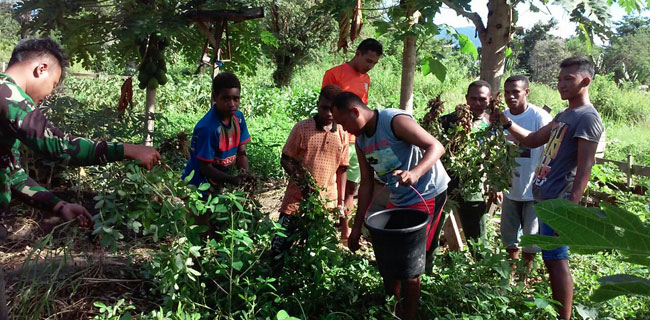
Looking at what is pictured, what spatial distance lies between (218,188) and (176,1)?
87.8 inches

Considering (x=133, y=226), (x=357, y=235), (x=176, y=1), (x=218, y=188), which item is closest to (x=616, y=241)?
(x=133, y=226)

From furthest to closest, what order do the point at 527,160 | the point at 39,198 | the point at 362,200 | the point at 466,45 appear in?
1. the point at 466,45
2. the point at 527,160
3. the point at 362,200
4. the point at 39,198

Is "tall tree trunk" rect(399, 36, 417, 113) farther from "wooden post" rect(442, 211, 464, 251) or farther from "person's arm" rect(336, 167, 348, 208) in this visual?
"wooden post" rect(442, 211, 464, 251)

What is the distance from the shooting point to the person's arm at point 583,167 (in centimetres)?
298

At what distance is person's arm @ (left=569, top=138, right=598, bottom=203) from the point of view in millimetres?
2977

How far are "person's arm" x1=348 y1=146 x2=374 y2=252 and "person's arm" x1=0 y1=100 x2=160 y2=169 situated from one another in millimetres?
1381

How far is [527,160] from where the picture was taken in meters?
4.01

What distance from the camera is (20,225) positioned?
449 centimetres

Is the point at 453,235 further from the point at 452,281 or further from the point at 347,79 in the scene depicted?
the point at 347,79

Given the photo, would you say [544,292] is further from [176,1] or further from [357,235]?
[176,1]

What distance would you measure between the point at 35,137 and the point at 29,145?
0.06 metres

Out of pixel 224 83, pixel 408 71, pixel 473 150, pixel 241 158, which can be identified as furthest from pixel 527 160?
pixel 224 83

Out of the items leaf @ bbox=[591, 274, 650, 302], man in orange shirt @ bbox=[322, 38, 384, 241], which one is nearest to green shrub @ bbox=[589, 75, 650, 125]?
man in orange shirt @ bbox=[322, 38, 384, 241]

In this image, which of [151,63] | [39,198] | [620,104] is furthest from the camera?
[620,104]
